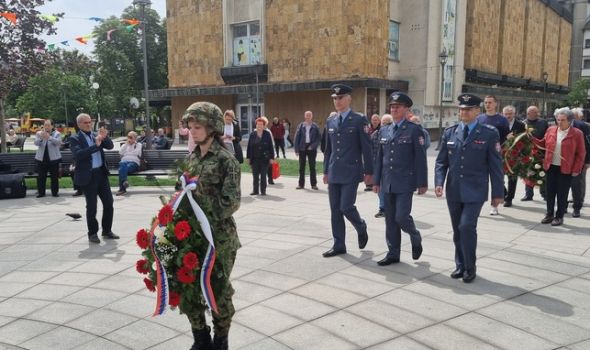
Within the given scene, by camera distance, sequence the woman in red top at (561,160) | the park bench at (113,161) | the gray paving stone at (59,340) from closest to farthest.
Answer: the gray paving stone at (59,340) → the woman in red top at (561,160) → the park bench at (113,161)

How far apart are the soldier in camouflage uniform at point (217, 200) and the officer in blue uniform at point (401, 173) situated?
2.58 meters

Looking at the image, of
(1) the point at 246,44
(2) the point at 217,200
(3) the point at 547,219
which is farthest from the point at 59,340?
(1) the point at 246,44

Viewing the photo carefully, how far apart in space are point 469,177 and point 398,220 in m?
0.92

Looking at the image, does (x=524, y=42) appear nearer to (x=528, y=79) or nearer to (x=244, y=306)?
(x=528, y=79)

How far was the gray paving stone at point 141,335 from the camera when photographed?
379 centimetres

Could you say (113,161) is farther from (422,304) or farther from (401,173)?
(422,304)

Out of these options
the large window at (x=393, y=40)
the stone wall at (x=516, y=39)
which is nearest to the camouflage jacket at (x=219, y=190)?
the large window at (x=393, y=40)

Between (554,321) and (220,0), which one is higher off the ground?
(220,0)

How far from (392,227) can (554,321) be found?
6.60 feet

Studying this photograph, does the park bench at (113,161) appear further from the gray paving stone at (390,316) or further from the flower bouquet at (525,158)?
the gray paving stone at (390,316)

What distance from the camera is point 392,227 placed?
573 cm

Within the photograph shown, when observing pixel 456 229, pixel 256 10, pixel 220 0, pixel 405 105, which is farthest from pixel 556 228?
pixel 220 0

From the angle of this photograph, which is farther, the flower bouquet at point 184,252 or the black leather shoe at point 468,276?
the black leather shoe at point 468,276

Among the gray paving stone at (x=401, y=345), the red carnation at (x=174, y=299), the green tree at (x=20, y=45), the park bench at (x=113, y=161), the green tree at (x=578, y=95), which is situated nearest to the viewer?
the red carnation at (x=174, y=299)
